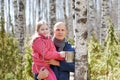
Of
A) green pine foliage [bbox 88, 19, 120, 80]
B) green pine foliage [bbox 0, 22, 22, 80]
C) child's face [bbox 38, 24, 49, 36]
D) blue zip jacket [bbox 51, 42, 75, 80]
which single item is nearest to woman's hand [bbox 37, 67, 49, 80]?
blue zip jacket [bbox 51, 42, 75, 80]

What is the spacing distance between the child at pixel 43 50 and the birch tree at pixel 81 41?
13.0 inches

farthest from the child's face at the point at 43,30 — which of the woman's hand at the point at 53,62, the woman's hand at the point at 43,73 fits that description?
the woman's hand at the point at 43,73

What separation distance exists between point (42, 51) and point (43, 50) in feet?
0.07

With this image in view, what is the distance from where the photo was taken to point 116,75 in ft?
22.6

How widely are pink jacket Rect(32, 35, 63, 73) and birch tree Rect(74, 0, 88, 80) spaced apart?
1.27 feet

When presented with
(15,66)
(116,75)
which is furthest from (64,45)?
(15,66)

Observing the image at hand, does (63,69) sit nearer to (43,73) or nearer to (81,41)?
(43,73)

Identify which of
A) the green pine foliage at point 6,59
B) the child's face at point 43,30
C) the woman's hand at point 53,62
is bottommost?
the green pine foliage at point 6,59

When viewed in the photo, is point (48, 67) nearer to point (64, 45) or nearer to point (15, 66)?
point (64, 45)

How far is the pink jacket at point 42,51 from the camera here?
16.6 feet

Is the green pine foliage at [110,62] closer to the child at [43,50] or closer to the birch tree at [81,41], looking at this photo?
the birch tree at [81,41]

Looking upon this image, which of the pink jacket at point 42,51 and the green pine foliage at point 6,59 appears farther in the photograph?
the green pine foliage at point 6,59

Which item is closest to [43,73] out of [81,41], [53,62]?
[53,62]

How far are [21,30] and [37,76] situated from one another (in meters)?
7.80
